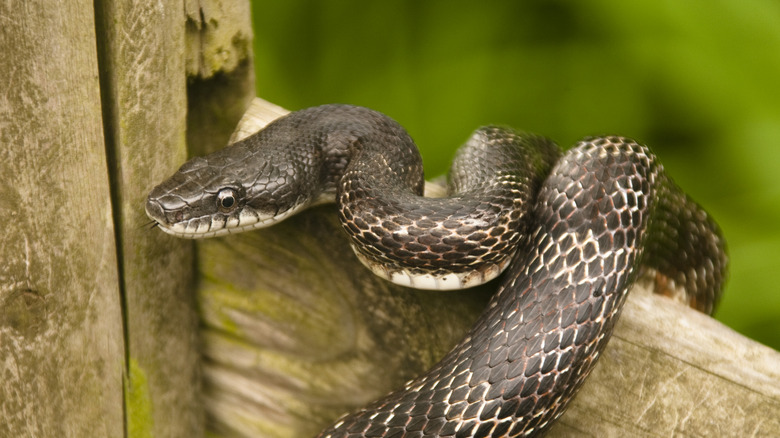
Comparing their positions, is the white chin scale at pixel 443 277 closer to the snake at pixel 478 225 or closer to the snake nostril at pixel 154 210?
the snake at pixel 478 225

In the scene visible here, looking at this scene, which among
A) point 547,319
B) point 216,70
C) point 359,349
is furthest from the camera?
point 359,349

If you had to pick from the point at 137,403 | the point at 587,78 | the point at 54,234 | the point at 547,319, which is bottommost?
the point at 137,403

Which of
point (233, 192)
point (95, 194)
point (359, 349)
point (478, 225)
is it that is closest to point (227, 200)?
point (233, 192)

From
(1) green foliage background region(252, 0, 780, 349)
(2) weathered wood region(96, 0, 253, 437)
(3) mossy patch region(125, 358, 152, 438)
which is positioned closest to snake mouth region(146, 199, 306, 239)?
(2) weathered wood region(96, 0, 253, 437)

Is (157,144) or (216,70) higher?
(216,70)

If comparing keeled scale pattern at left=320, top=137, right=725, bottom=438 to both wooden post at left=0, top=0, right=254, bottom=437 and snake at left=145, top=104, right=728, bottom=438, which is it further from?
wooden post at left=0, top=0, right=254, bottom=437

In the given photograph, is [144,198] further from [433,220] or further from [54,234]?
[433,220]

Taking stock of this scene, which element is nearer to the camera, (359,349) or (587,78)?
(359,349)

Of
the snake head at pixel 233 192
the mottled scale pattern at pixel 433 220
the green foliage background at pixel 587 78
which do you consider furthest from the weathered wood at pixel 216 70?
the green foliage background at pixel 587 78
